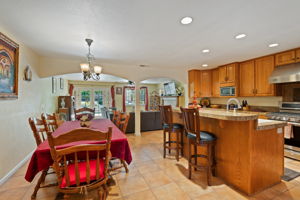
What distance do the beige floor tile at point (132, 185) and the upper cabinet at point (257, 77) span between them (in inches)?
146

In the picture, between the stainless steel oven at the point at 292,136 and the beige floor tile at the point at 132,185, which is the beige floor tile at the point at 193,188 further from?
the stainless steel oven at the point at 292,136

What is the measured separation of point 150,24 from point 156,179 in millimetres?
2398

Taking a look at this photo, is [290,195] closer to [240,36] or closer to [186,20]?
[240,36]

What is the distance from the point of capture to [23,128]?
271cm

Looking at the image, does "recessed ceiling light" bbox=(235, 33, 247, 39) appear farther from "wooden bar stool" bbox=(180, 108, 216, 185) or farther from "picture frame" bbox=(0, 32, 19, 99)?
"picture frame" bbox=(0, 32, 19, 99)

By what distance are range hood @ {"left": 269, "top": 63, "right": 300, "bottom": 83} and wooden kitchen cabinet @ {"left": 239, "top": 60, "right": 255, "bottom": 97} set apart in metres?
0.57

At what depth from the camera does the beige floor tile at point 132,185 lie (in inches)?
75.6

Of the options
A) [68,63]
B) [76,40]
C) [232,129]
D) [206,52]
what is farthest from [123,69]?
[232,129]

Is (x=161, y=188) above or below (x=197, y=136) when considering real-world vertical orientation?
below

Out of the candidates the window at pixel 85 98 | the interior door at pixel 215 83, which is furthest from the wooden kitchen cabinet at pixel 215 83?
the window at pixel 85 98

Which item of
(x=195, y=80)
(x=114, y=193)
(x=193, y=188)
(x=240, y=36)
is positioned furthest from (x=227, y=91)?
(x=114, y=193)

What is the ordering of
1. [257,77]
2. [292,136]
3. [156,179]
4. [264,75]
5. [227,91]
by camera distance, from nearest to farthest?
[156,179]
[292,136]
[264,75]
[257,77]
[227,91]

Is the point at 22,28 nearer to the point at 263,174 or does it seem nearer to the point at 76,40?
the point at 76,40

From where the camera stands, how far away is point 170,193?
6.08 feet
